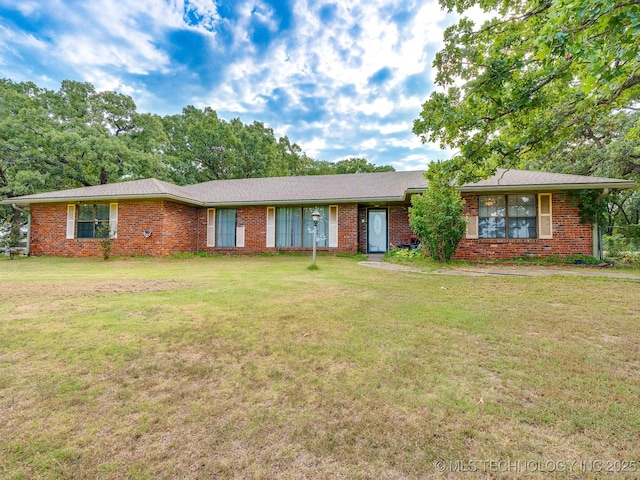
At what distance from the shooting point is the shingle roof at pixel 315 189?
11734 mm

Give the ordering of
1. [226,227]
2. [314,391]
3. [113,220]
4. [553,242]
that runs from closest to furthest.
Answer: [314,391]
[553,242]
[113,220]
[226,227]

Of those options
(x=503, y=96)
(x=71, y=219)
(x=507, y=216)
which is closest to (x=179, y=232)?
(x=71, y=219)

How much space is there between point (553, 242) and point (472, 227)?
2521 mm

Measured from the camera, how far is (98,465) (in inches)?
51.8

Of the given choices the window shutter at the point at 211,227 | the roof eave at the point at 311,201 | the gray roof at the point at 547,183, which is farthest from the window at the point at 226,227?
the gray roof at the point at 547,183

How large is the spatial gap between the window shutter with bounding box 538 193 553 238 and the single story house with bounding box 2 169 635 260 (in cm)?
3

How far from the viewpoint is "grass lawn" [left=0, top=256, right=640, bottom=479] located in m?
1.36

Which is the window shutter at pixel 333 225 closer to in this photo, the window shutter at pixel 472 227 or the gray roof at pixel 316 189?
the gray roof at pixel 316 189

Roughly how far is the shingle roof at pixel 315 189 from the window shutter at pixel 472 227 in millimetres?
2016

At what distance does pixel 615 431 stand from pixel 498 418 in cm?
56

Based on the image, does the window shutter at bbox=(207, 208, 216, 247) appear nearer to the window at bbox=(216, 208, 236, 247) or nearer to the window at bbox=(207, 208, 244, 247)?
the window at bbox=(207, 208, 244, 247)

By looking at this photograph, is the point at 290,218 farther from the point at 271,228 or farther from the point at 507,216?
the point at 507,216

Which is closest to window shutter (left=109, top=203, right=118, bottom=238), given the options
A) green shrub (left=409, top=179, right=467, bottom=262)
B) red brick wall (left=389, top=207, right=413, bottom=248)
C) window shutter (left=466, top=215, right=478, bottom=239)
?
red brick wall (left=389, top=207, right=413, bottom=248)

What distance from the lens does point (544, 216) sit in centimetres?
973
